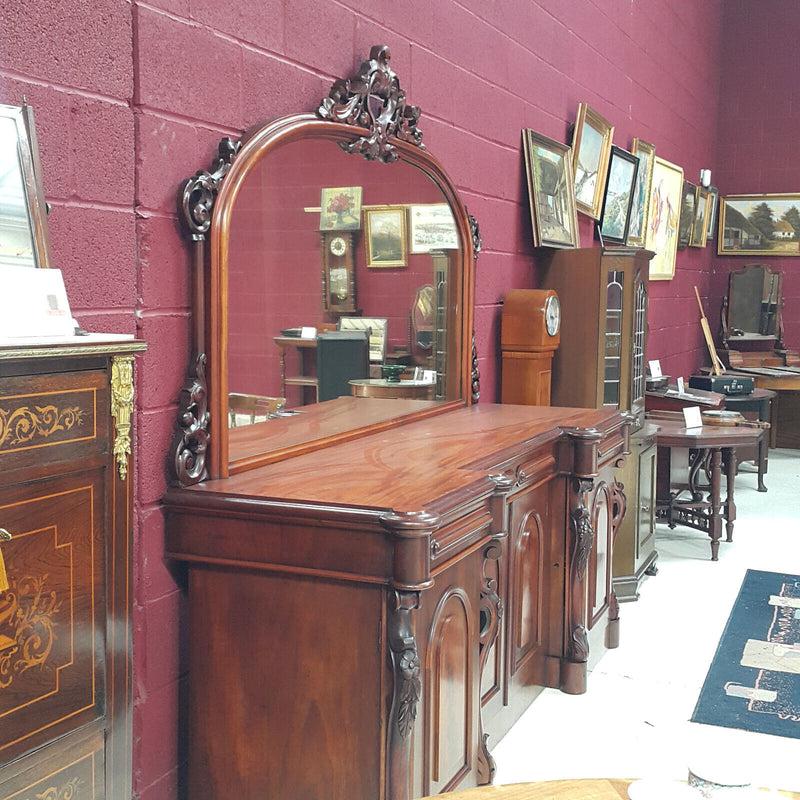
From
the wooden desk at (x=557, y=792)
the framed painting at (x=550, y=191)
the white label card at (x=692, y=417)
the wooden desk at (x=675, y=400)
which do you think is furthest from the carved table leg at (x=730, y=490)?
the wooden desk at (x=557, y=792)

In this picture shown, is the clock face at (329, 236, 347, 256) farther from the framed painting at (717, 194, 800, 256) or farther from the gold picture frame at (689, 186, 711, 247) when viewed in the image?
the framed painting at (717, 194, 800, 256)

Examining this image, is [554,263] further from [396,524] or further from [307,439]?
[396,524]

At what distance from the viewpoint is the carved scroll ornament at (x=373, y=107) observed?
10.8 feet

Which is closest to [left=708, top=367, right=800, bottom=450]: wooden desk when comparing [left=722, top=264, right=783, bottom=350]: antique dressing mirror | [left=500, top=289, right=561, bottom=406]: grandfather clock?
[left=722, top=264, right=783, bottom=350]: antique dressing mirror

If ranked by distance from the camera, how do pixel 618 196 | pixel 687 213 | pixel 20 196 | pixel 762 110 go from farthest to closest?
pixel 762 110
pixel 687 213
pixel 618 196
pixel 20 196

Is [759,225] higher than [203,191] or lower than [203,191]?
higher

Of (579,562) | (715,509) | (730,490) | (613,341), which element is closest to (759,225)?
(730,490)

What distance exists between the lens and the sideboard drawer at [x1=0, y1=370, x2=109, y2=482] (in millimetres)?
1729

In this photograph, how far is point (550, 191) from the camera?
549cm

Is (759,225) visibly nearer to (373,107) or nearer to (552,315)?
(552,315)

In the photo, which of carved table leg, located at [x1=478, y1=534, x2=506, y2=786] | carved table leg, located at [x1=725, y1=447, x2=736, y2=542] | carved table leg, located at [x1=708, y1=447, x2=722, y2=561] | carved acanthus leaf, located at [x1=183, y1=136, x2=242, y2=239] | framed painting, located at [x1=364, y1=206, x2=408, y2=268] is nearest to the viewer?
carved acanthus leaf, located at [x1=183, y1=136, x2=242, y2=239]

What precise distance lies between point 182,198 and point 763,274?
8600mm

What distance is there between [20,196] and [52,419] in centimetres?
54

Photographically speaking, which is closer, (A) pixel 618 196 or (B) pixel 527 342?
(B) pixel 527 342
